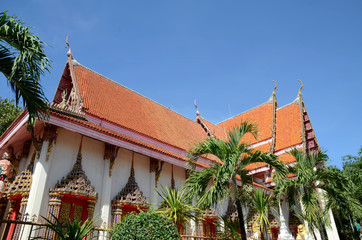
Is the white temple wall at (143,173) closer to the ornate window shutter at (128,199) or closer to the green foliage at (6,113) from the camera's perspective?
the ornate window shutter at (128,199)

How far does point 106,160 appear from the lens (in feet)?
31.5

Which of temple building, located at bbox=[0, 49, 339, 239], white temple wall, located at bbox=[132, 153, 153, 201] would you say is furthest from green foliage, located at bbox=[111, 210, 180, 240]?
white temple wall, located at bbox=[132, 153, 153, 201]

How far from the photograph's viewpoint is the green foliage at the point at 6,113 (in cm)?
1888

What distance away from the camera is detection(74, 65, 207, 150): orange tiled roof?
38.8 feet

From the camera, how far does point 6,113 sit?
19.3 m

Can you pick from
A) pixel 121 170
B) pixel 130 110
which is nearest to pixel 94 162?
pixel 121 170

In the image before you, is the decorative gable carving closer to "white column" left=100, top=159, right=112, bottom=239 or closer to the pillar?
the pillar

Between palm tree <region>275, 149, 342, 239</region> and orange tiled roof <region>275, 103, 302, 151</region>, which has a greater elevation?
orange tiled roof <region>275, 103, 302, 151</region>

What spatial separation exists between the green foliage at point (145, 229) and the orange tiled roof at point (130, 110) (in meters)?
6.07

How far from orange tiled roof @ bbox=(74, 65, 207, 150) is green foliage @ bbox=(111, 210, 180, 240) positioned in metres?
6.07

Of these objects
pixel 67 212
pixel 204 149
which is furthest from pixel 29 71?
pixel 67 212

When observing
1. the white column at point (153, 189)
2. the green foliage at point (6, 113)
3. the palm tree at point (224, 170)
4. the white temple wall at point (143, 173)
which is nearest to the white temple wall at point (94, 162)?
the white temple wall at point (143, 173)

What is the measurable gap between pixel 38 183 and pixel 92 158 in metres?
1.96

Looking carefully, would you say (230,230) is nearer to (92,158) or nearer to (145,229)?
(145,229)
